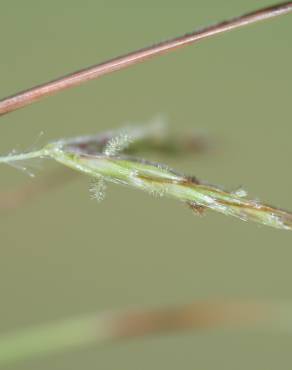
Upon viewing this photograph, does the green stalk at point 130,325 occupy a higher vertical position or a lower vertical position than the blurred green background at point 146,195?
lower

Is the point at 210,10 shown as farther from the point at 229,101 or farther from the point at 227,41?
the point at 229,101

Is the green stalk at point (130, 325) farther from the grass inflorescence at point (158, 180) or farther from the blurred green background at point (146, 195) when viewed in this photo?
the blurred green background at point (146, 195)

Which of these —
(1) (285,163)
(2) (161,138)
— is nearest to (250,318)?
(2) (161,138)

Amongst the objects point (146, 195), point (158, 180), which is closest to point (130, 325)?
point (158, 180)

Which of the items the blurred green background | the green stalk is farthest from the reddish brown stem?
the blurred green background

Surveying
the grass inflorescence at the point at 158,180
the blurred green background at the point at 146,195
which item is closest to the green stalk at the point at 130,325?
the grass inflorescence at the point at 158,180

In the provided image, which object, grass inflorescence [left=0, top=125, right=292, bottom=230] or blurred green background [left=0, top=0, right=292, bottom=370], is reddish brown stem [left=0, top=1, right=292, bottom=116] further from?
blurred green background [left=0, top=0, right=292, bottom=370]
